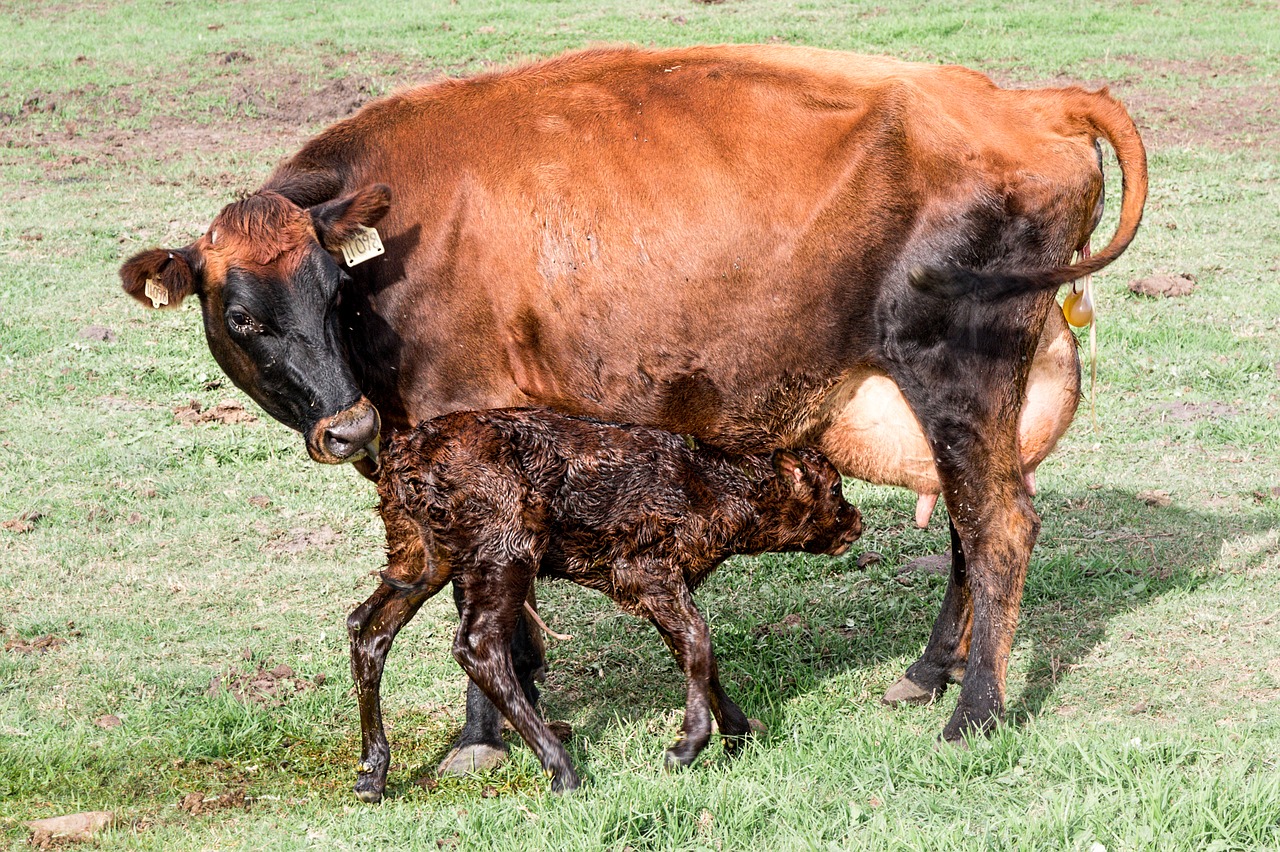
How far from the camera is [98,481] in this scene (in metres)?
8.35

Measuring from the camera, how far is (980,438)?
539 centimetres

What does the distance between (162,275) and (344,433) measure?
1.04 metres

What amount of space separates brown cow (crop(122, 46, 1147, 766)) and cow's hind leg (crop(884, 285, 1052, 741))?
0.4 inches

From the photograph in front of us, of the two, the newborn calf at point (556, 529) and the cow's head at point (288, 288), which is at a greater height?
the cow's head at point (288, 288)

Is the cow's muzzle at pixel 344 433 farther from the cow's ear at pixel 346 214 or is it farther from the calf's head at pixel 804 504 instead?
the calf's head at pixel 804 504

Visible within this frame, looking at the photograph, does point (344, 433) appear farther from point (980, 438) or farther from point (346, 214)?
point (980, 438)

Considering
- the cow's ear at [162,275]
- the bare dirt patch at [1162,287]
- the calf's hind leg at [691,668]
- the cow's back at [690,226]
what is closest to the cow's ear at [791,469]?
the cow's back at [690,226]

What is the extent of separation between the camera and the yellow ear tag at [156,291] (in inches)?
217

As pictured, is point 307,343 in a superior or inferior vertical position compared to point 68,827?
superior

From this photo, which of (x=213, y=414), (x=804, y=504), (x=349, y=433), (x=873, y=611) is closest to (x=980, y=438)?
(x=804, y=504)

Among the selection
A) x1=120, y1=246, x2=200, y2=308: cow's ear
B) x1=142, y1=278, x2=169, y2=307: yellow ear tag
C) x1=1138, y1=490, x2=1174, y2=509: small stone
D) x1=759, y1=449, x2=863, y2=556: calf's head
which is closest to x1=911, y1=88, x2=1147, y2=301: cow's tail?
x1=759, y1=449, x2=863, y2=556: calf's head

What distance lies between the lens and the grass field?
4.64 m

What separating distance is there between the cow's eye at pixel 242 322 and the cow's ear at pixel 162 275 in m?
0.23

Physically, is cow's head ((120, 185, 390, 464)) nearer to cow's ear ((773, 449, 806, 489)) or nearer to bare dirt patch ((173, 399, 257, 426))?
cow's ear ((773, 449, 806, 489))
